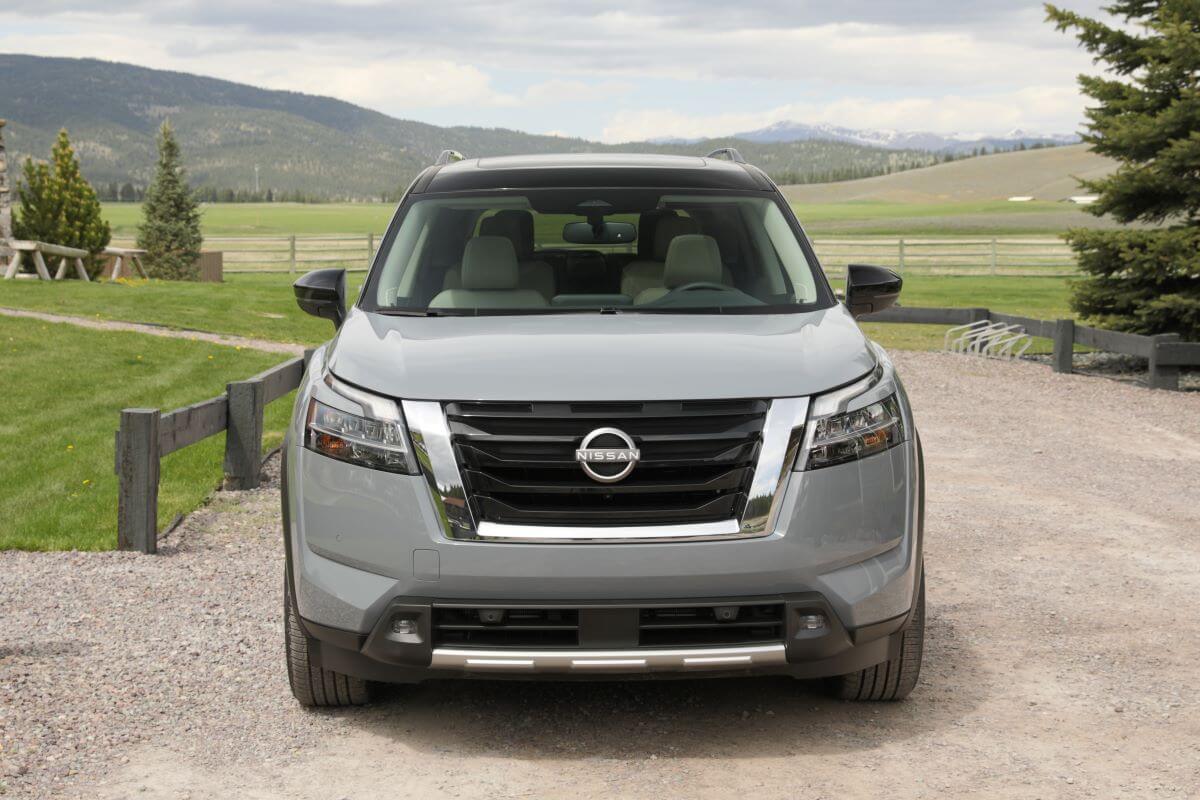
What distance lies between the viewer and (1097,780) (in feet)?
14.5

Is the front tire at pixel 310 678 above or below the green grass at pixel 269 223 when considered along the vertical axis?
above

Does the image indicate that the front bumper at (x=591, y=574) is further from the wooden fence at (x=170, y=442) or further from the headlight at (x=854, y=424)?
the wooden fence at (x=170, y=442)

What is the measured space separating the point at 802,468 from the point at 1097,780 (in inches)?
51.2

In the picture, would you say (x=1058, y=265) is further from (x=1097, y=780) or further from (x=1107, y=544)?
(x=1097, y=780)

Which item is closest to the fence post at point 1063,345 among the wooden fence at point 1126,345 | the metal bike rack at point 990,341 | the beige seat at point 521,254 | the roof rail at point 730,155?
the wooden fence at point 1126,345

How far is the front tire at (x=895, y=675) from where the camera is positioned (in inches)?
196

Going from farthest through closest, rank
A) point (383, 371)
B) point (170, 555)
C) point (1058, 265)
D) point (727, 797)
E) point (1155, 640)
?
point (1058, 265) < point (170, 555) < point (1155, 640) < point (383, 371) < point (727, 797)

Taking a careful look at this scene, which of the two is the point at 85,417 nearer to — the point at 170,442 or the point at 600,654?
the point at 170,442

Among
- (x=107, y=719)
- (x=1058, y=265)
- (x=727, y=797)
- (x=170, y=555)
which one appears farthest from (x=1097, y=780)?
(x=1058, y=265)

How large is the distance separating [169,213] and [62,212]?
19774 millimetres

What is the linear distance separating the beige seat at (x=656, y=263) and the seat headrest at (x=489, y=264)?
1.64 ft

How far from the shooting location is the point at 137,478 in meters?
7.76

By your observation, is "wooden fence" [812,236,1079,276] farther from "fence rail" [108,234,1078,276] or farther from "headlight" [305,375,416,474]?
"headlight" [305,375,416,474]

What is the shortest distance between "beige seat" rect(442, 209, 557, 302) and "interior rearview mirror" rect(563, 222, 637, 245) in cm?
32
